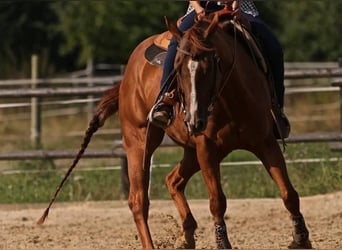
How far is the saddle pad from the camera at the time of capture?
7377 millimetres

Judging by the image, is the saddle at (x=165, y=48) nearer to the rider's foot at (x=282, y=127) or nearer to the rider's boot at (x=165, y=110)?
the rider's foot at (x=282, y=127)

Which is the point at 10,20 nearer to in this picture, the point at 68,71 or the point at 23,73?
the point at 68,71

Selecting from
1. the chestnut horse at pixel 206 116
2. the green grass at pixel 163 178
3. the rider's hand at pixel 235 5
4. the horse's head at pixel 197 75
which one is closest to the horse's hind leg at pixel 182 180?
the chestnut horse at pixel 206 116

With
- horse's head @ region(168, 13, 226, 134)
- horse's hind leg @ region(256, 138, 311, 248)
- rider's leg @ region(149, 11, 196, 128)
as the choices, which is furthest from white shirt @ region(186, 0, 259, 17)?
horse's head @ region(168, 13, 226, 134)

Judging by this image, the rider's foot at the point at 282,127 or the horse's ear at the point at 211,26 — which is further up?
the horse's ear at the point at 211,26

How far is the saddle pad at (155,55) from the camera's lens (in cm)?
738

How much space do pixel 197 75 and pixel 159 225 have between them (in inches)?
138

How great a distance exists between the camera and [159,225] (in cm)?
913

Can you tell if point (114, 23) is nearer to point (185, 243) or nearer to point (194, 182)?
point (194, 182)

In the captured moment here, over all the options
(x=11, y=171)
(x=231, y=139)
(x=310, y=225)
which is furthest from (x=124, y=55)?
(x=231, y=139)

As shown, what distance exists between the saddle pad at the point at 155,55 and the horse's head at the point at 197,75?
130cm

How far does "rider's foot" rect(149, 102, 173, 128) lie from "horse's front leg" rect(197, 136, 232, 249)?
262mm

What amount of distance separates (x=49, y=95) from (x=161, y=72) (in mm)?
4403

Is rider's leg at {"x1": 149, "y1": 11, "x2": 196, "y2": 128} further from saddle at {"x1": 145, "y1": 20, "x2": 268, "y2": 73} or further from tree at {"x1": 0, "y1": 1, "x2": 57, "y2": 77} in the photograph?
tree at {"x1": 0, "y1": 1, "x2": 57, "y2": 77}
